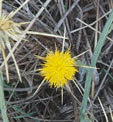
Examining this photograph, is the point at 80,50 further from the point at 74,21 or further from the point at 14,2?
the point at 14,2

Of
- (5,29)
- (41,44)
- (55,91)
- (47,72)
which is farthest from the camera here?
(55,91)

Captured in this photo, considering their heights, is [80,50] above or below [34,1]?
below

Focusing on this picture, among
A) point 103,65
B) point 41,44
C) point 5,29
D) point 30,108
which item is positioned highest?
point 5,29

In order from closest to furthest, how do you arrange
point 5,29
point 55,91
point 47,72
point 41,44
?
1. point 5,29
2. point 47,72
3. point 41,44
4. point 55,91

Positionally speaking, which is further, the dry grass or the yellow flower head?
the dry grass

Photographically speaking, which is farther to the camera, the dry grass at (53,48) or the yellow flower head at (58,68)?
the dry grass at (53,48)

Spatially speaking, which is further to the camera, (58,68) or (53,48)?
(53,48)

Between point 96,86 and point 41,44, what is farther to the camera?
point 96,86

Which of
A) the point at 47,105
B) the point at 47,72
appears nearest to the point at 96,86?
the point at 47,105
